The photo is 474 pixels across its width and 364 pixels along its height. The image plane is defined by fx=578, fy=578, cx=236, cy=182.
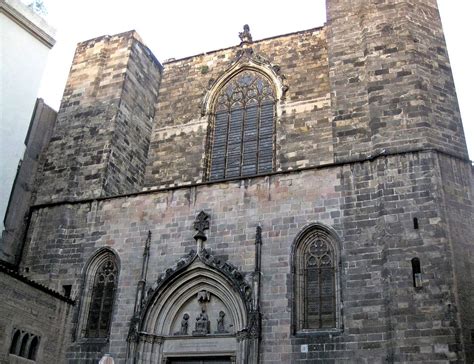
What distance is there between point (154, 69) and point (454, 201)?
9.72 metres

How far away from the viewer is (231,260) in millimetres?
10883

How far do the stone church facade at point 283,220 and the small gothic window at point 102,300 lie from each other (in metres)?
0.03

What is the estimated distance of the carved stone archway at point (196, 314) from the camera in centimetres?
1035

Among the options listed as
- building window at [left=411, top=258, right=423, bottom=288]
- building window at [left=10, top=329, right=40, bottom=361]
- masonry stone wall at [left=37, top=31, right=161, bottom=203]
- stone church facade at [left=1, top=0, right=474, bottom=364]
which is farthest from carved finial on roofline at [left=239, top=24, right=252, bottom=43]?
building window at [left=10, top=329, right=40, bottom=361]

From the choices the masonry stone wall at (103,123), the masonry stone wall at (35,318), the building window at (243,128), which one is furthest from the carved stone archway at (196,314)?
the building window at (243,128)

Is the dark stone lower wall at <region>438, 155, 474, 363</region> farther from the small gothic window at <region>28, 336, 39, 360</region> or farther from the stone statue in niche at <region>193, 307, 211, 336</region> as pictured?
the small gothic window at <region>28, 336, 39, 360</region>

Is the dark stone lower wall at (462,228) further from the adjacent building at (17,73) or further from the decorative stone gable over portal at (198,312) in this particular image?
the adjacent building at (17,73)

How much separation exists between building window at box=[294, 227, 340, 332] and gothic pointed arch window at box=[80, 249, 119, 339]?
380cm

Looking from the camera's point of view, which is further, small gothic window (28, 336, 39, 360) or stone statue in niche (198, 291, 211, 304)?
stone statue in niche (198, 291, 211, 304)

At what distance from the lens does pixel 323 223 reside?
1055 cm

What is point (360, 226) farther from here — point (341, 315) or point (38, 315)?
point (38, 315)

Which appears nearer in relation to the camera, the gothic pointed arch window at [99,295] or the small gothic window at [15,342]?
the small gothic window at [15,342]

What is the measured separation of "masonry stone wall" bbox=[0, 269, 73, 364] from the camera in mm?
10094

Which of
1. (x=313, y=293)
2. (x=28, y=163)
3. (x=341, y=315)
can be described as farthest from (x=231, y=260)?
(x=28, y=163)
